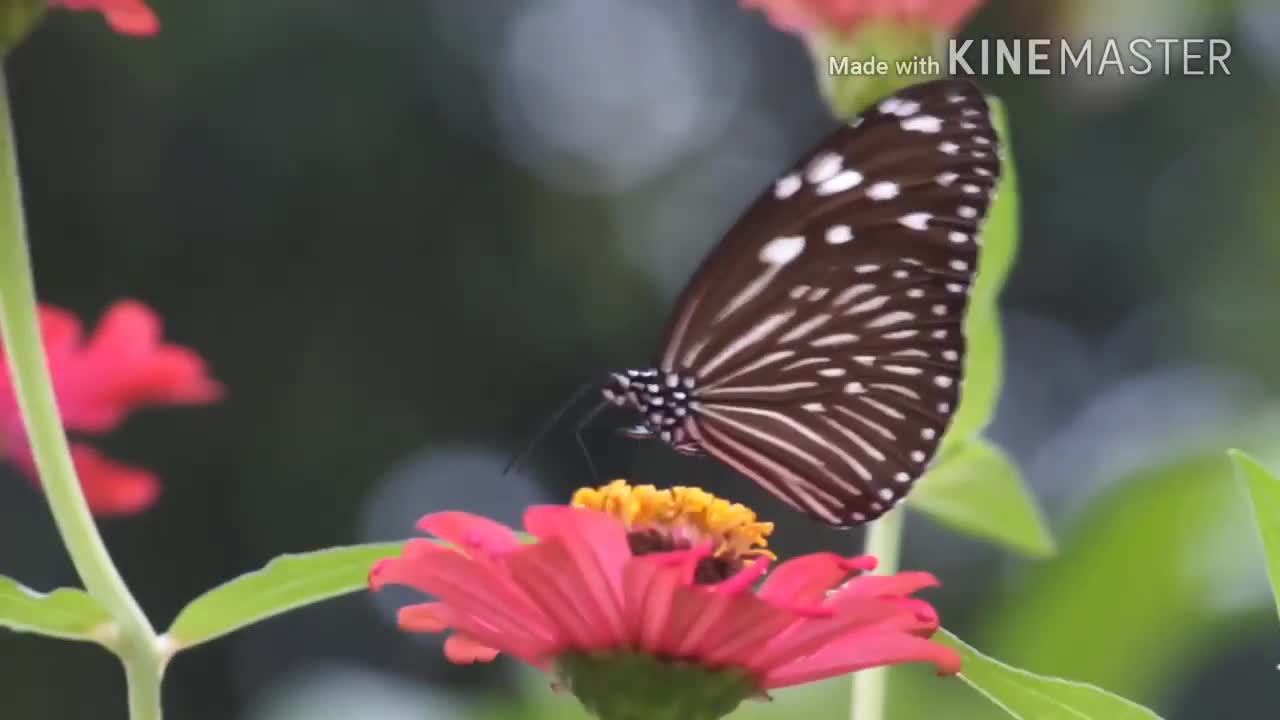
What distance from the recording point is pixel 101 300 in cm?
246

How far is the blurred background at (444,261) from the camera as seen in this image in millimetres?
2451

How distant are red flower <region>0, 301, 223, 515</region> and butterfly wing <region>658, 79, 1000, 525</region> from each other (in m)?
0.20

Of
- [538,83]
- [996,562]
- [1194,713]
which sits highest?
[538,83]

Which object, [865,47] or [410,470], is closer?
[865,47]

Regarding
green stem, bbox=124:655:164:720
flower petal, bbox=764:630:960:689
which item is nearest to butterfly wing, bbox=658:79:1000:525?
flower petal, bbox=764:630:960:689

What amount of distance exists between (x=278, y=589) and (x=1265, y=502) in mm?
234

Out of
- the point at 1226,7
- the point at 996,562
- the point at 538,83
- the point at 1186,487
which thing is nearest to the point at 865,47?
the point at 1186,487

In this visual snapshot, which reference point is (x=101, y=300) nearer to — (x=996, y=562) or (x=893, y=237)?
(x=996, y=562)

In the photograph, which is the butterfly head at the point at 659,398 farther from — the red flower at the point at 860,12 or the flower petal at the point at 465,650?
the flower petal at the point at 465,650

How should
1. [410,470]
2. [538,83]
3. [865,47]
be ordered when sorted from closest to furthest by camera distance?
1. [865,47]
2. [410,470]
3. [538,83]

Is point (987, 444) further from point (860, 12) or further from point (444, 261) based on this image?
point (444, 261)

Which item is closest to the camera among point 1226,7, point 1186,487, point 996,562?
point 1186,487

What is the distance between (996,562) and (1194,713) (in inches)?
14.9

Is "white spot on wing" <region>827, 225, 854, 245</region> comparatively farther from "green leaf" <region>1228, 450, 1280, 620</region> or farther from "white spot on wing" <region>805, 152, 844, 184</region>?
"green leaf" <region>1228, 450, 1280, 620</region>
